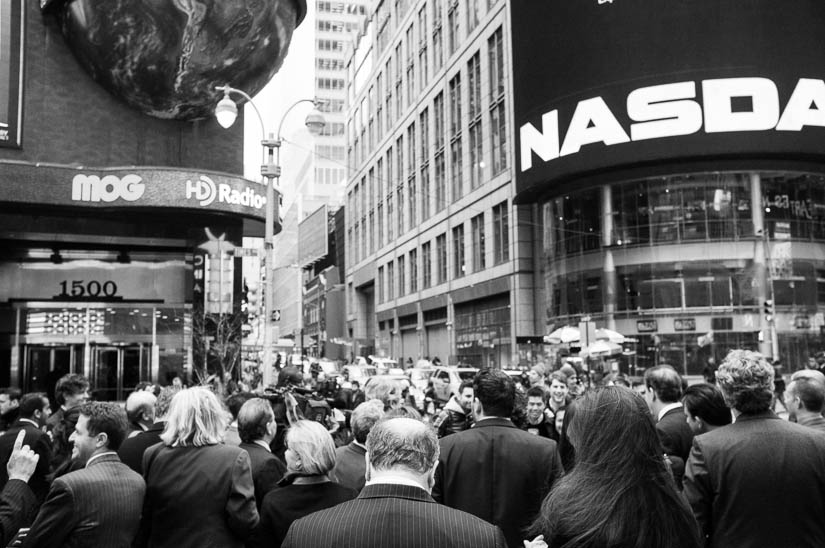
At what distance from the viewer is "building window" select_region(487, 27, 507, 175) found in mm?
52938

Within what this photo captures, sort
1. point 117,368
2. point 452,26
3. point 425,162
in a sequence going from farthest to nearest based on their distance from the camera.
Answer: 1. point 425,162
2. point 452,26
3. point 117,368

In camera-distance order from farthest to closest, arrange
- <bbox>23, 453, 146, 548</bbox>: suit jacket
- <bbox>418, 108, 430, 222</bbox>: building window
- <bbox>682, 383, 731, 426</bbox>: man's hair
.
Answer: <bbox>418, 108, 430, 222</bbox>: building window, <bbox>682, 383, 731, 426</bbox>: man's hair, <bbox>23, 453, 146, 548</bbox>: suit jacket

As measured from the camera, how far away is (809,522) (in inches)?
167

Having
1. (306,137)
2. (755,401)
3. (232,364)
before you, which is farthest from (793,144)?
(306,137)

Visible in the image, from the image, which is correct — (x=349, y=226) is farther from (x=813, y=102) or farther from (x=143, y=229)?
(x=143, y=229)

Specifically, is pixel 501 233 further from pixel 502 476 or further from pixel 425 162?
pixel 502 476

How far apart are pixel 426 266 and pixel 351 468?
63980 mm

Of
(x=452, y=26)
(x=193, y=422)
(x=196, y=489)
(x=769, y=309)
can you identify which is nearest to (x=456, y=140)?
(x=452, y=26)

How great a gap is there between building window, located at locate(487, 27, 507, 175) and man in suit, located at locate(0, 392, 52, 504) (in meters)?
46.2

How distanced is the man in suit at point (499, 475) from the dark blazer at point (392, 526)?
7.09 ft

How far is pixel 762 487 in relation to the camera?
4.31 metres

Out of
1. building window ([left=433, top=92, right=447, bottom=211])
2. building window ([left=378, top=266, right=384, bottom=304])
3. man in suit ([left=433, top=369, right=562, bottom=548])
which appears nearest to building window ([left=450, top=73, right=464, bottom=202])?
building window ([left=433, top=92, right=447, bottom=211])

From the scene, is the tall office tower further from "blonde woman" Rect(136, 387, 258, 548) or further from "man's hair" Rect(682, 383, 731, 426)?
"blonde woman" Rect(136, 387, 258, 548)

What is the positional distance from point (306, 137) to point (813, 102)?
13416cm
